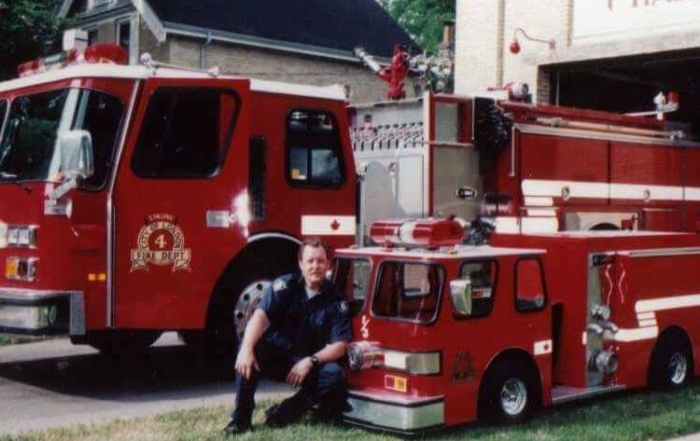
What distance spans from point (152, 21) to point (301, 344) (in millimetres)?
21137

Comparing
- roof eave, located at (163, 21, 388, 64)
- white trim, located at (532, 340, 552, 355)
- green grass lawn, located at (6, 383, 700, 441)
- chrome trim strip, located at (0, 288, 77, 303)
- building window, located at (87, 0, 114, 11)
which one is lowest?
green grass lawn, located at (6, 383, 700, 441)

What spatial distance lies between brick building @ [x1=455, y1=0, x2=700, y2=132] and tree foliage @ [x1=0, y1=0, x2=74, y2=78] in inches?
326

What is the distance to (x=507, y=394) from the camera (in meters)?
6.85

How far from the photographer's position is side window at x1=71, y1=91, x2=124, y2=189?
26.3 ft

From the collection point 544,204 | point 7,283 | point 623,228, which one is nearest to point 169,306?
point 7,283

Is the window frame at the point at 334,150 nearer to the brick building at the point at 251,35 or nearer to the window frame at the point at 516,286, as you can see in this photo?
the window frame at the point at 516,286

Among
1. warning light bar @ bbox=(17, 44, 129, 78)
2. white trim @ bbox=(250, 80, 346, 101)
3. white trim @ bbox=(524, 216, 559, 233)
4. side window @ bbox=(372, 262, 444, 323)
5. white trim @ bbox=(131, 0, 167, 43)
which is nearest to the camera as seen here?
side window @ bbox=(372, 262, 444, 323)

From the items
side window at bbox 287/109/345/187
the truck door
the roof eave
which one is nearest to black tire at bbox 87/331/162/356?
the truck door

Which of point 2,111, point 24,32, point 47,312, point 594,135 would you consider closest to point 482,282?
point 47,312

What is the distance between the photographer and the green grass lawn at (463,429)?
6.39 m

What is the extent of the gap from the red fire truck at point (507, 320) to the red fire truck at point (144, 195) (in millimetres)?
1671

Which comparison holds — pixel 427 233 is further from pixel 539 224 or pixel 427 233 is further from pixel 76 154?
pixel 539 224

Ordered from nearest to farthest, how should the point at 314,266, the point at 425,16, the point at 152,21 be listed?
the point at 314,266 → the point at 152,21 → the point at 425,16

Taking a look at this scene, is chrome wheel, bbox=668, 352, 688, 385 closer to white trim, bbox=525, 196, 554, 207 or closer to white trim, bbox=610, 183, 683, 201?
white trim, bbox=525, 196, 554, 207
